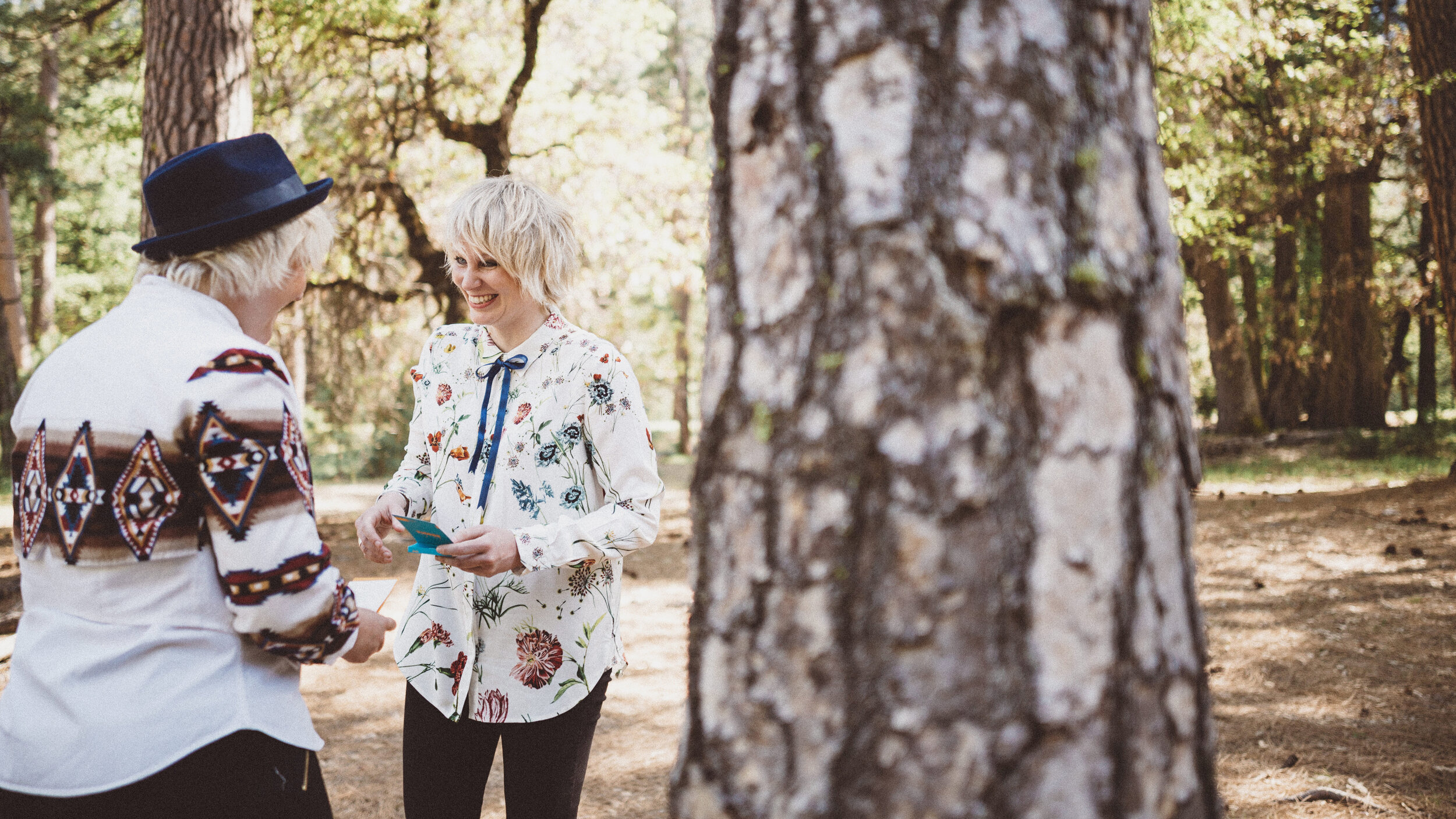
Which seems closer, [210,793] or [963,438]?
[963,438]

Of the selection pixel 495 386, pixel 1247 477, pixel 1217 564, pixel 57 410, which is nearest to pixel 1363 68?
pixel 1247 477

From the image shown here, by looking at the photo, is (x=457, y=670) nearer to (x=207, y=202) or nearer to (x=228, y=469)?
(x=228, y=469)

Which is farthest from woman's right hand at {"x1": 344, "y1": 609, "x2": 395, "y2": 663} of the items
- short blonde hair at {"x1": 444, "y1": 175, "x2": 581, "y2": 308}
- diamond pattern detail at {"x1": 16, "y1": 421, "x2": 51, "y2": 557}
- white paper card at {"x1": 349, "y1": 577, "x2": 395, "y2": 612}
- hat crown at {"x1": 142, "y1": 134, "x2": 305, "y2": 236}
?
short blonde hair at {"x1": 444, "y1": 175, "x2": 581, "y2": 308}

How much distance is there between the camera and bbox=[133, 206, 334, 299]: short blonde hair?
5.39ft

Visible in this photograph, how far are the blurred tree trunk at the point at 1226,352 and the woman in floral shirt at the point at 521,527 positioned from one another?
14763 mm

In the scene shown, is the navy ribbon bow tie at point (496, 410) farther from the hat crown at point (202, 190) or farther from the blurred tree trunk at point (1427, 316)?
the blurred tree trunk at point (1427, 316)

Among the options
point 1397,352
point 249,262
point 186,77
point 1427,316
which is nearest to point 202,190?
point 249,262

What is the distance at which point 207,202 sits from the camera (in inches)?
64.2

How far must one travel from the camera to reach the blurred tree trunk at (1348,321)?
1316 cm

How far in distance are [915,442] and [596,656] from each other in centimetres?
143

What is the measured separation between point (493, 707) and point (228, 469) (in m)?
1.04

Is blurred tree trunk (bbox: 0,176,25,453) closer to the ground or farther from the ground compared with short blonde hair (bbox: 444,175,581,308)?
farther from the ground

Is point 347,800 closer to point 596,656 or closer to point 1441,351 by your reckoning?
point 596,656

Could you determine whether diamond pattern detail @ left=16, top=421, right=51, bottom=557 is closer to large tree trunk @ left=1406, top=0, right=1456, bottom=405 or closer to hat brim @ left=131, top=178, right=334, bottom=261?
hat brim @ left=131, top=178, right=334, bottom=261
